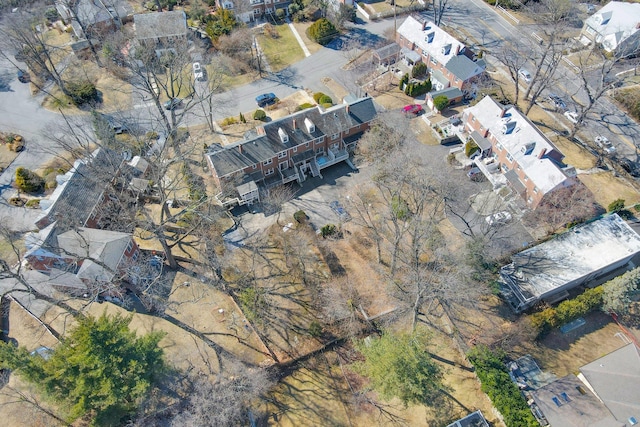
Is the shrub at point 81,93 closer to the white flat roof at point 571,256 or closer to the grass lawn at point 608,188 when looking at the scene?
the white flat roof at point 571,256

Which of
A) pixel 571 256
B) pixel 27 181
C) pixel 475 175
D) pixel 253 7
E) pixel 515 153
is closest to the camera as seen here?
pixel 571 256

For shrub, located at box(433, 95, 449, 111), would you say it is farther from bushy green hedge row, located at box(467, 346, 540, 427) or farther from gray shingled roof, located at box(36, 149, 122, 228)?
gray shingled roof, located at box(36, 149, 122, 228)

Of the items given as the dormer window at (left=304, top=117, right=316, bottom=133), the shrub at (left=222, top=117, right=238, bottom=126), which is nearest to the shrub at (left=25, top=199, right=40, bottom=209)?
the shrub at (left=222, top=117, right=238, bottom=126)

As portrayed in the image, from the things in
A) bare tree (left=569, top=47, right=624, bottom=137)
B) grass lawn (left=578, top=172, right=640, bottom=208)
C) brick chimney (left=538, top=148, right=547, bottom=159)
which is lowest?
grass lawn (left=578, top=172, right=640, bottom=208)

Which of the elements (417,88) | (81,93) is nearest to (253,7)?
(81,93)

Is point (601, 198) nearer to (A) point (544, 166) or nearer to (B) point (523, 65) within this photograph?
(A) point (544, 166)

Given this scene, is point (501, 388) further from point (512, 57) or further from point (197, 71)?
point (197, 71)

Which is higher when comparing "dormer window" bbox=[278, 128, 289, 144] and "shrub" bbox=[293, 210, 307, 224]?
"dormer window" bbox=[278, 128, 289, 144]
